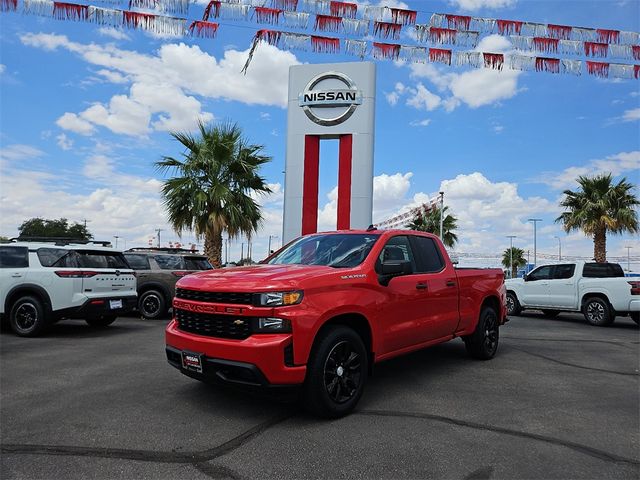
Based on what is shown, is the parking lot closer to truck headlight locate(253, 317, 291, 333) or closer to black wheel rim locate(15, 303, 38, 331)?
truck headlight locate(253, 317, 291, 333)

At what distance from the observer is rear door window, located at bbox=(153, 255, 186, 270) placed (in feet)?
39.4

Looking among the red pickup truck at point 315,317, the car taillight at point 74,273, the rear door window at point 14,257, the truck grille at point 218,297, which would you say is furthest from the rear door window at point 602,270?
the rear door window at point 14,257

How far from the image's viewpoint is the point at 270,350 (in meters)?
3.73

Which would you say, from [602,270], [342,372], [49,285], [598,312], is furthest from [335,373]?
[602,270]

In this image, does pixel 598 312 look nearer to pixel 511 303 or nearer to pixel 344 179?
pixel 511 303

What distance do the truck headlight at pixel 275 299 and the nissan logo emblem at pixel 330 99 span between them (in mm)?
12723

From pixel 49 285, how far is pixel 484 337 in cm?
753

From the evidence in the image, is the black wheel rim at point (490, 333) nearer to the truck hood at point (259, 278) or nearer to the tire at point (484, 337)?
the tire at point (484, 337)

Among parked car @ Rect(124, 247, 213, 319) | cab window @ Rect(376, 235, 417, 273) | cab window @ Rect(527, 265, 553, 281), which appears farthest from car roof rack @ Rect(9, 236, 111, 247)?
cab window @ Rect(527, 265, 553, 281)

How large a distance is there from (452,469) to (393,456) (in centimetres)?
42

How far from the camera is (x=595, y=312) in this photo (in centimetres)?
1216

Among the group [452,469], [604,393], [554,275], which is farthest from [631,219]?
[452,469]

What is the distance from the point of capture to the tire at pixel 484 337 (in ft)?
21.7

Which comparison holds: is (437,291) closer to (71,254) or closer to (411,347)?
(411,347)
